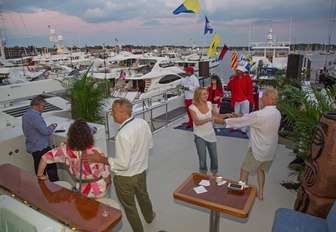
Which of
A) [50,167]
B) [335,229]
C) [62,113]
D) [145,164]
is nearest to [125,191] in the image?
[145,164]

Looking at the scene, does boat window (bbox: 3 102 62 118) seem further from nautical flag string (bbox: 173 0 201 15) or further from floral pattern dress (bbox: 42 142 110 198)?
nautical flag string (bbox: 173 0 201 15)

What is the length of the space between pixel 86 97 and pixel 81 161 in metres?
2.26

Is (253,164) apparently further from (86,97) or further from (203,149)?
(86,97)

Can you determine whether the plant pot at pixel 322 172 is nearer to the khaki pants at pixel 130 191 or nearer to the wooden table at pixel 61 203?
the khaki pants at pixel 130 191

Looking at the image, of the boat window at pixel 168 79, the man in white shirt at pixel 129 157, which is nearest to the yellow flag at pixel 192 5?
the man in white shirt at pixel 129 157

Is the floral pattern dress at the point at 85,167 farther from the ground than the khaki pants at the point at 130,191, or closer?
farther from the ground

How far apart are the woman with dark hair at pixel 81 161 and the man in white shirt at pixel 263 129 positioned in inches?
69.8

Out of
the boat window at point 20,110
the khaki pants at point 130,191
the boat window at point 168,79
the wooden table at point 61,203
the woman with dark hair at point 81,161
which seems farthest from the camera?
the boat window at point 168,79

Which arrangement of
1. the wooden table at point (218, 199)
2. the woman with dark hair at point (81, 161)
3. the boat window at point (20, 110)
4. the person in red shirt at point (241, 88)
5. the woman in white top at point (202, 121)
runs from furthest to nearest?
the person in red shirt at point (241, 88)
the boat window at point (20, 110)
the woman in white top at point (202, 121)
the woman with dark hair at point (81, 161)
the wooden table at point (218, 199)

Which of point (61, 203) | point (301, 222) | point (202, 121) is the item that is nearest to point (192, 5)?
point (202, 121)

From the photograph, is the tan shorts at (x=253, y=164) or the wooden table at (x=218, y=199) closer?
the wooden table at (x=218, y=199)

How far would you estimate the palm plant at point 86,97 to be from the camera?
443 centimetres

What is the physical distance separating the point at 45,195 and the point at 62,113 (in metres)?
3.08

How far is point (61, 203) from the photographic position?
2.10 meters
